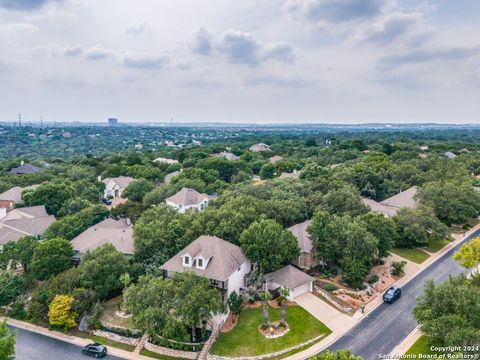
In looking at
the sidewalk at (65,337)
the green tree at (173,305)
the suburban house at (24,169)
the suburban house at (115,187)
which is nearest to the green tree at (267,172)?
the suburban house at (115,187)

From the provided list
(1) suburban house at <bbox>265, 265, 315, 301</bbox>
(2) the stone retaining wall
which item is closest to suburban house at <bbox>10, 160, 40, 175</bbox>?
(2) the stone retaining wall

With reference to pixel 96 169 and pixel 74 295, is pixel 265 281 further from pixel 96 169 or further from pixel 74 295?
pixel 96 169

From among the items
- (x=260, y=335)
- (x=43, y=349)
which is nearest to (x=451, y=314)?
(x=260, y=335)

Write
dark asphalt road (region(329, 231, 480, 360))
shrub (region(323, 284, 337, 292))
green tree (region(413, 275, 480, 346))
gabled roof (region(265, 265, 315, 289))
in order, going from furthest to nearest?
shrub (region(323, 284, 337, 292))
gabled roof (region(265, 265, 315, 289))
dark asphalt road (region(329, 231, 480, 360))
green tree (region(413, 275, 480, 346))

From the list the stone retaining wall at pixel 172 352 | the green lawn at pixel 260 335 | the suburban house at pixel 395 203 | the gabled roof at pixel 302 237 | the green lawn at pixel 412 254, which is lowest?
the stone retaining wall at pixel 172 352

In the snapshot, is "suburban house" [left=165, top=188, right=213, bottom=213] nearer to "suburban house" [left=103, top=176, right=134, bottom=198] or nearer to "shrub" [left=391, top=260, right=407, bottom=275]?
"suburban house" [left=103, top=176, right=134, bottom=198]

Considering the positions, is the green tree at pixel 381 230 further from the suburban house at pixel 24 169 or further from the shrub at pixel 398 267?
the suburban house at pixel 24 169

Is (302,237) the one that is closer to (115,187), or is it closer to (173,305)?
(173,305)
